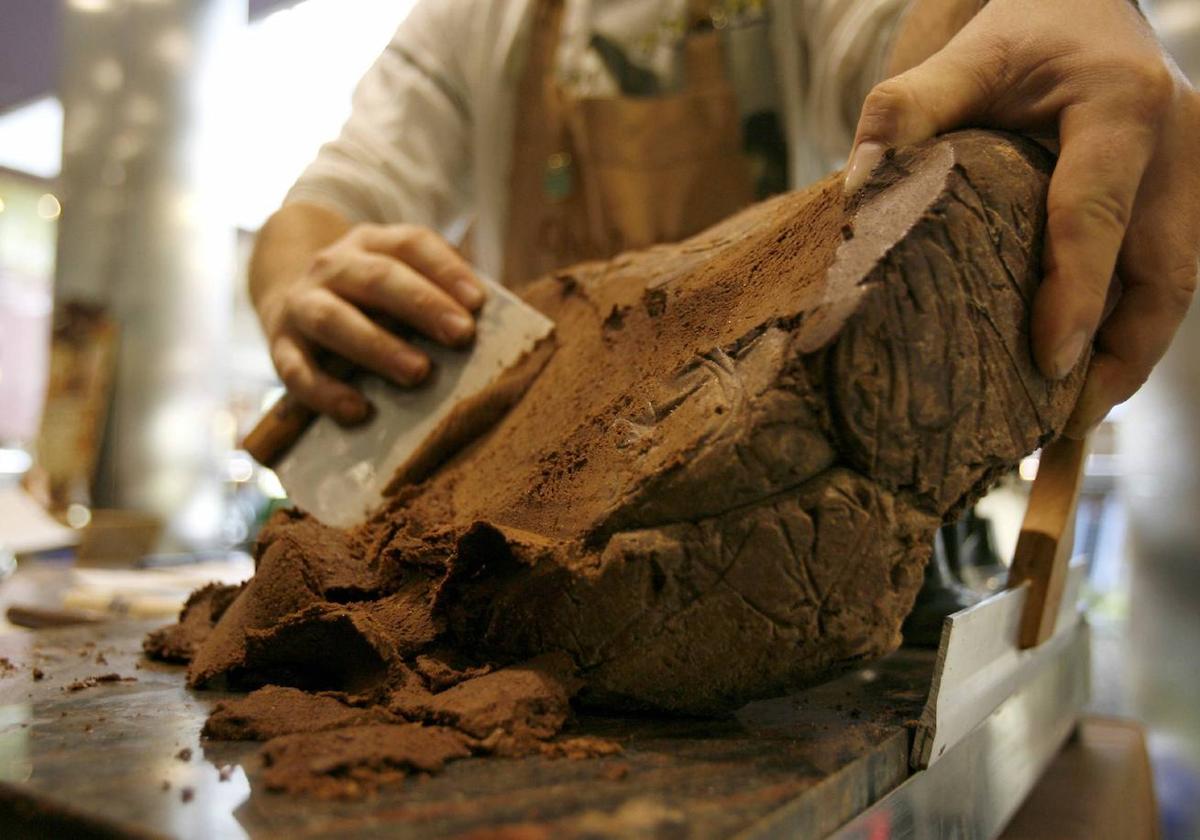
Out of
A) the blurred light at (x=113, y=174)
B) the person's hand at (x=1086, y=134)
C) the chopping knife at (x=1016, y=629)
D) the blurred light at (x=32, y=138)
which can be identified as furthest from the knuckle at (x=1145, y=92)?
the blurred light at (x=32, y=138)

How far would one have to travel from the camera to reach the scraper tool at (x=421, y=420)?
142cm

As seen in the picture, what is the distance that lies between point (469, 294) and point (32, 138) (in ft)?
22.0

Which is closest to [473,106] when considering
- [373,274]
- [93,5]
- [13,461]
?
[373,274]

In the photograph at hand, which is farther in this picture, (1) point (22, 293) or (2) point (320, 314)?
(1) point (22, 293)

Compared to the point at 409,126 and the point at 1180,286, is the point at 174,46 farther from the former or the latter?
the point at 1180,286

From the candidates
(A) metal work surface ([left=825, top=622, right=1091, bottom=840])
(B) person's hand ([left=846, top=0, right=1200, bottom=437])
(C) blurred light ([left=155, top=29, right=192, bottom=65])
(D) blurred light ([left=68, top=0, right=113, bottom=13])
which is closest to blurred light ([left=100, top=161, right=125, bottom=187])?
(C) blurred light ([left=155, top=29, right=192, bottom=65])

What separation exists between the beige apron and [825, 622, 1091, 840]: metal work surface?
1.37 metres

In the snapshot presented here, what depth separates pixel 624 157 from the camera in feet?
7.77

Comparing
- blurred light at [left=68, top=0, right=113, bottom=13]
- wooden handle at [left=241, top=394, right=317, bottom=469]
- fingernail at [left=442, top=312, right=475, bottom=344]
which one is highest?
blurred light at [left=68, top=0, right=113, bottom=13]

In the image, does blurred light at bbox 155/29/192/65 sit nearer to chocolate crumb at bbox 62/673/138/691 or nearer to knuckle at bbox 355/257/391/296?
knuckle at bbox 355/257/391/296

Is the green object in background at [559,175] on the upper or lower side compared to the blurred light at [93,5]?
lower

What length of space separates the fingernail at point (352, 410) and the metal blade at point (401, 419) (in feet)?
0.05

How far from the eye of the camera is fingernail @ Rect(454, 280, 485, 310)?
1.52m

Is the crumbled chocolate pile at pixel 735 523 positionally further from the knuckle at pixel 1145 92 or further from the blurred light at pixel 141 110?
the blurred light at pixel 141 110
